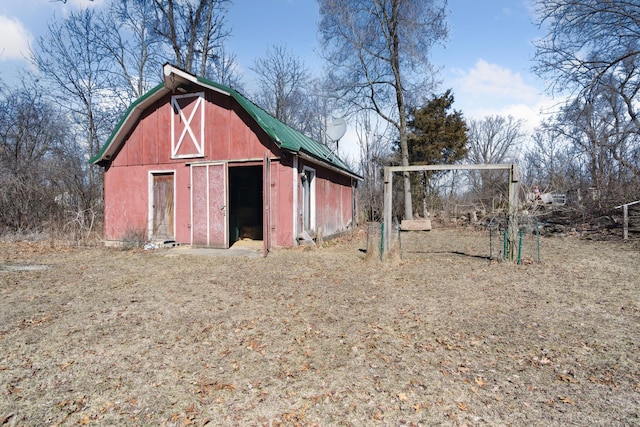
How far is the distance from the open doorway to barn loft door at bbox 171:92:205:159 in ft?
7.44

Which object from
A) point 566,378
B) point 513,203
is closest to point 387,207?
point 513,203

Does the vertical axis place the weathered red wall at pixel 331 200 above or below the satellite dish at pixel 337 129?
below

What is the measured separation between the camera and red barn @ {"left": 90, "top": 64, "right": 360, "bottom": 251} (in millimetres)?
10086

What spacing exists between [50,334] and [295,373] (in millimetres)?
2922

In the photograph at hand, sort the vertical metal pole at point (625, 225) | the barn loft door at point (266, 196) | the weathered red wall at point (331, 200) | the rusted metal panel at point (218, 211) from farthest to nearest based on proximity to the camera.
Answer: the weathered red wall at point (331, 200) → the vertical metal pole at point (625, 225) → the rusted metal panel at point (218, 211) → the barn loft door at point (266, 196)

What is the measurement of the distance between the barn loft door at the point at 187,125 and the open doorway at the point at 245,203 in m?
2.27

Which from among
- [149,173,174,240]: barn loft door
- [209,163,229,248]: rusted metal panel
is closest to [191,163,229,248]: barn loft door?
[209,163,229,248]: rusted metal panel

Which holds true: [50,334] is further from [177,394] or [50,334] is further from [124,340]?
[177,394]

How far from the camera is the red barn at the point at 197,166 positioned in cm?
1009

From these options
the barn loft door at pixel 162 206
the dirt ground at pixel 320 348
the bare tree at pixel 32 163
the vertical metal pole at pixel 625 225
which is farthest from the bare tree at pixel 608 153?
the bare tree at pixel 32 163

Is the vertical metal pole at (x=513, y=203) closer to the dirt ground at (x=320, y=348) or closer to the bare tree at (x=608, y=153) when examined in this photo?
the dirt ground at (x=320, y=348)

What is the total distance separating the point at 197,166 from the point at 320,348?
8363mm

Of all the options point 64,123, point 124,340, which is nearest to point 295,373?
point 124,340

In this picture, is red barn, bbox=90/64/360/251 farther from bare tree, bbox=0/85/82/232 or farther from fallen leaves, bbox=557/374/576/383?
fallen leaves, bbox=557/374/576/383
